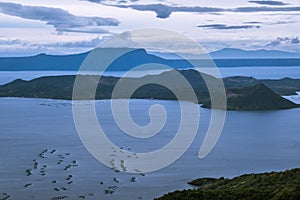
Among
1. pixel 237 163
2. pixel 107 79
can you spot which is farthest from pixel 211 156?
pixel 107 79

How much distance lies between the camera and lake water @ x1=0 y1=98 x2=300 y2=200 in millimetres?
28203

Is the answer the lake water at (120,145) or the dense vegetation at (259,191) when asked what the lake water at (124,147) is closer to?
the lake water at (120,145)

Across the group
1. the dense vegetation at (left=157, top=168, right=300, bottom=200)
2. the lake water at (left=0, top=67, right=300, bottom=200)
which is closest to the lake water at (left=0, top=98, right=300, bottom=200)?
the lake water at (left=0, top=67, right=300, bottom=200)

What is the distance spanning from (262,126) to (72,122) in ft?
76.2

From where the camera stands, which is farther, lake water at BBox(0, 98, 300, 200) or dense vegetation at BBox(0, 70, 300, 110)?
dense vegetation at BBox(0, 70, 300, 110)

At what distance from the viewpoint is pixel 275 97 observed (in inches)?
3221

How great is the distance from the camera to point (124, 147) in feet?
140

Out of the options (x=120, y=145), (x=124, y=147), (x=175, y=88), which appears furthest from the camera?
(x=175, y=88)

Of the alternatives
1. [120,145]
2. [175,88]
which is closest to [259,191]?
[120,145]

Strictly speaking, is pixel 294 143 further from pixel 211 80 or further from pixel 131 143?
pixel 211 80

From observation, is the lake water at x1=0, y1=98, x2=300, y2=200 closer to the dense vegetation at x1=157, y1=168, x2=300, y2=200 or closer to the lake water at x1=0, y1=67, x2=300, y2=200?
the lake water at x1=0, y1=67, x2=300, y2=200

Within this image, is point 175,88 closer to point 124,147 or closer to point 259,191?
point 124,147

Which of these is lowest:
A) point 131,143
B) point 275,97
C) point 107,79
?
point 131,143

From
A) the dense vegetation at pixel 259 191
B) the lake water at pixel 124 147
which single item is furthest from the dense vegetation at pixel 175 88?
the dense vegetation at pixel 259 191
